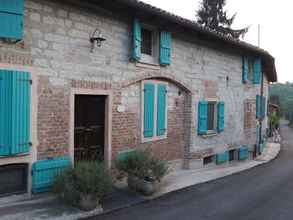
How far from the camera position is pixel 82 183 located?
5.59 metres

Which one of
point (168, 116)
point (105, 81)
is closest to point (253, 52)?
point (168, 116)

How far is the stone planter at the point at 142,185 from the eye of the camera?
695 centimetres

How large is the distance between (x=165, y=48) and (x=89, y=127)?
317 centimetres

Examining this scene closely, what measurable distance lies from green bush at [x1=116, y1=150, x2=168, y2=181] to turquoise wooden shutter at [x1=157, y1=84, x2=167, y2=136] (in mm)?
2077

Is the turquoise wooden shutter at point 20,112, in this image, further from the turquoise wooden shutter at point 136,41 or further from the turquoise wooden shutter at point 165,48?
the turquoise wooden shutter at point 165,48

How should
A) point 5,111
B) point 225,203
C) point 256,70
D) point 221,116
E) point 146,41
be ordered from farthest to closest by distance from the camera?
point 256,70 < point 221,116 < point 146,41 < point 225,203 < point 5,111

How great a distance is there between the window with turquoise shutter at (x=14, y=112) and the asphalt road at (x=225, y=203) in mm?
1838

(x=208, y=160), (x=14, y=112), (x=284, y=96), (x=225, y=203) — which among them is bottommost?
(x=225, y=203)

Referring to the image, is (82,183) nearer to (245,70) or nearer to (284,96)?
(245,70)

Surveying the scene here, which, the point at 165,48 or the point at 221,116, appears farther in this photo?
the point at 221,116

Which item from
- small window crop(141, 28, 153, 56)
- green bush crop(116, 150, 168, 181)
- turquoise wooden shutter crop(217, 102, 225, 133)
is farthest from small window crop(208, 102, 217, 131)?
green bush crop(116, 150, 168, 181)

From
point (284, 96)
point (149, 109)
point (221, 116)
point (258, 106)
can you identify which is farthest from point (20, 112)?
point (284, 96)

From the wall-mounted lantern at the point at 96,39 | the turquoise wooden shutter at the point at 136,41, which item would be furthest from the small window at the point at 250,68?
the wall-mounted lantern at the point at 96,39

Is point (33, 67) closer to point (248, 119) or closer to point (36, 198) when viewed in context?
point (36, 198)
